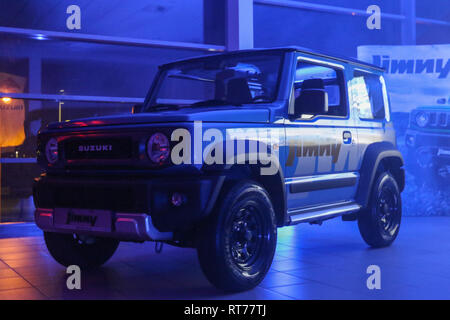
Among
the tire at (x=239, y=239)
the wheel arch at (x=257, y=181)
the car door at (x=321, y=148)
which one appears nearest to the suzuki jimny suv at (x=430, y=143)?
the car door at (x=321, y=148)

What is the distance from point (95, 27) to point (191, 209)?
17.3ft

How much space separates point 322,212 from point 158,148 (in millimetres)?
1907

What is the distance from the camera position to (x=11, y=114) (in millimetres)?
7766

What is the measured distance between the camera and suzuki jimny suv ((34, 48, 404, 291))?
13.1 ft

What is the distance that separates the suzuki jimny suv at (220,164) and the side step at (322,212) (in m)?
0.01

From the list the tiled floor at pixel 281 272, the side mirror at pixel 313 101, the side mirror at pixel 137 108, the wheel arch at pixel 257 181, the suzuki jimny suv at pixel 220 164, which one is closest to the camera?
the suzuki jimny suv at pixel 220 164

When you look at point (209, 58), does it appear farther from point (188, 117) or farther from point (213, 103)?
point (188, 117)

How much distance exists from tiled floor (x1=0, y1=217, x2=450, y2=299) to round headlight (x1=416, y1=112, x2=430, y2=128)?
5.79 feet

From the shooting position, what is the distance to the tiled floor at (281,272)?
14.2ft

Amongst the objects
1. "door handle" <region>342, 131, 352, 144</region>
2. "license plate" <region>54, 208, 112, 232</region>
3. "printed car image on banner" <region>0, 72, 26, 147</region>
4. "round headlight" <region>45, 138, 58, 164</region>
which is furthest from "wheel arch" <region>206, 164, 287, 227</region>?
"printed car image on banner" <region>0, 72, 26, 147</region>

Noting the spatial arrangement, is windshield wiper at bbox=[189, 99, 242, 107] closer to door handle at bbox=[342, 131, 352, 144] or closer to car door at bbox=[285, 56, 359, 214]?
car door at bbox=[285, 56, 359, 214]

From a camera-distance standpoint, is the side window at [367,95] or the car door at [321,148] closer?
the car door at [321,148]

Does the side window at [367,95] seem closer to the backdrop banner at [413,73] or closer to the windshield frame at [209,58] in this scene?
the windshield frame at [209,58]

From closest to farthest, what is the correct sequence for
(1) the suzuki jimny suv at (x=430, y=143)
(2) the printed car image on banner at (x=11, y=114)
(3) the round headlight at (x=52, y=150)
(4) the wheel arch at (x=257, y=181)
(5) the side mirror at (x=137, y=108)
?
(4) the wheel arch at (x=257, y=181)
(3) the round headlight at (x=52, y=150)
(5) the side mirror at (x=137, y=108)
(2) the printed car image on banner at (x=11, y=114)
(1) the suzuki jimny suv at (x=430, y=143)
